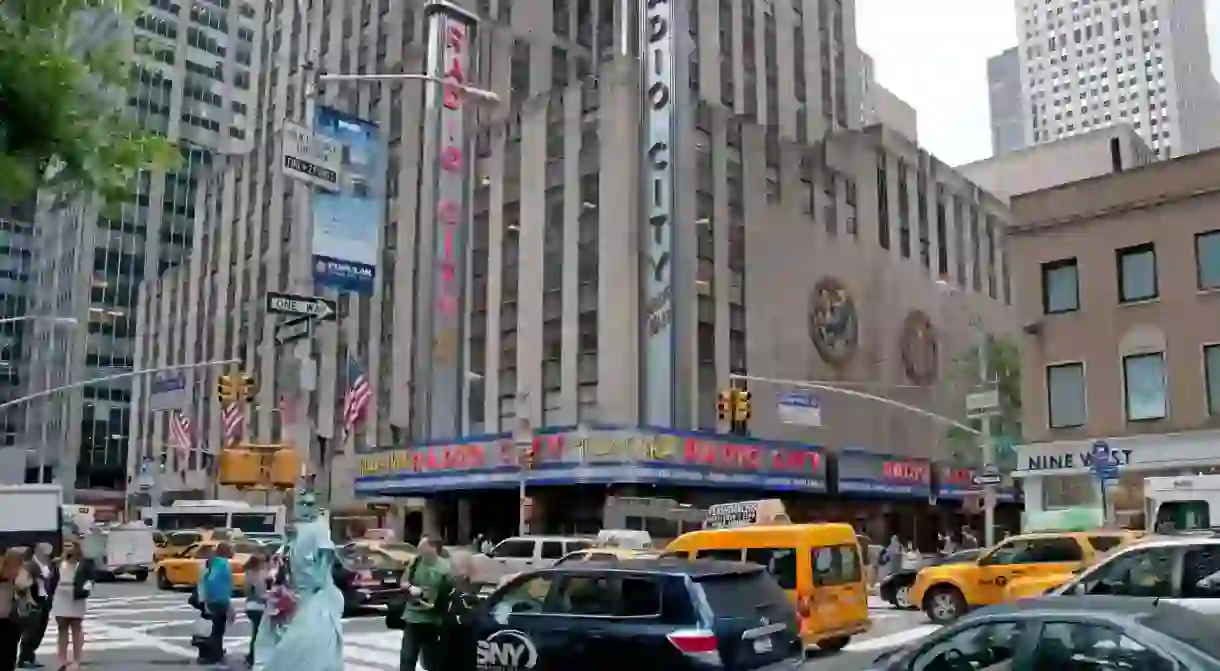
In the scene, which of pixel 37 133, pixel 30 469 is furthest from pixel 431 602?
pixel 30 469

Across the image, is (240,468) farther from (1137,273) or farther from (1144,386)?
(1137,273)

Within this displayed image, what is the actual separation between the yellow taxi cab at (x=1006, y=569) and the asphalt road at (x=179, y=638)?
2.01 feet

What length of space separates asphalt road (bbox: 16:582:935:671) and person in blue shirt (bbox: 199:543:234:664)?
47 cm

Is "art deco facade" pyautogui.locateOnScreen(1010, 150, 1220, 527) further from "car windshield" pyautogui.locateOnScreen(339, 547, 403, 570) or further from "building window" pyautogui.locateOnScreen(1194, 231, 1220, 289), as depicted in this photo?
"car windshield" pyautogui.locateOnScreen(339, 547, 403, 570)

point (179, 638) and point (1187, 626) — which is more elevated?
point (1187, 626)

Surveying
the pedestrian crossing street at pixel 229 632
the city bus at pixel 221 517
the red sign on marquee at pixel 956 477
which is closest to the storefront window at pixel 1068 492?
Result: the pedestrian crossing street at pixel 229 632

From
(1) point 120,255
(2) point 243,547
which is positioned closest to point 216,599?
(2) point 243,547

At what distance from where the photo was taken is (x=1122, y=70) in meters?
167

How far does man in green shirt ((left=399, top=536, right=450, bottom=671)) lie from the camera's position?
12.0 metres

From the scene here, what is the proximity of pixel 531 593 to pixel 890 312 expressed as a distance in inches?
2063

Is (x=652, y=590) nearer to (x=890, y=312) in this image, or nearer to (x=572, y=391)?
(x=572, y=391)

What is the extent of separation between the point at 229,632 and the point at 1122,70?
17369cm

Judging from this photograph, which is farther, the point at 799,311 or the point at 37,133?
the point at 799,311

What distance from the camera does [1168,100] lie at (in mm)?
161625
